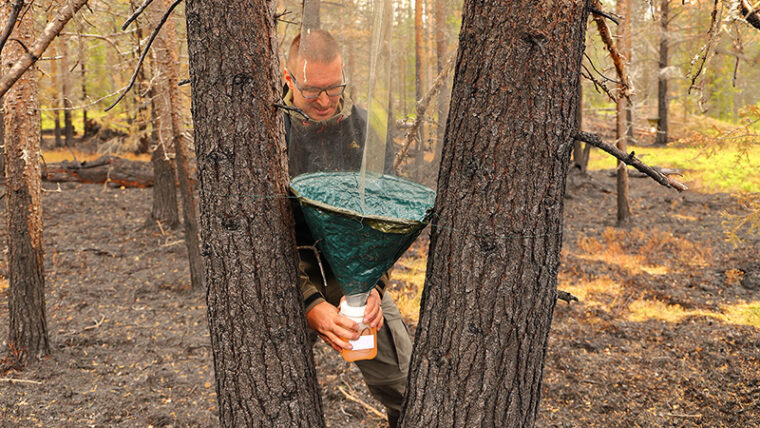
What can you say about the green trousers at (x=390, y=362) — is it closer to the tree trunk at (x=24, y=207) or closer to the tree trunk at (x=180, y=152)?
the tree trunk at (x=24, y=207)

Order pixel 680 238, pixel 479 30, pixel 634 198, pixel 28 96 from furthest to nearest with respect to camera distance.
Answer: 1. pixel 634 198
2. pixel 680 238
3. pixel 28 96
4. pixel 479 30

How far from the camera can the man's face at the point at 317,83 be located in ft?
5.37

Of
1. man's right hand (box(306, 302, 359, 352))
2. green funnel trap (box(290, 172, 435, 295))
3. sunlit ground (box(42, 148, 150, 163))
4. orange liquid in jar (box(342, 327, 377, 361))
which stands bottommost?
orange liquid in jar (box(342, 327, 377, 361))

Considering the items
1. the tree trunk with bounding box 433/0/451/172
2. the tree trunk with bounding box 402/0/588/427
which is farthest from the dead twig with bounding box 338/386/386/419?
the tree trunk with bounding box 433/0/451/172

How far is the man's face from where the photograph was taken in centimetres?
164

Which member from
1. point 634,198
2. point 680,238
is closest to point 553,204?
point 680,238

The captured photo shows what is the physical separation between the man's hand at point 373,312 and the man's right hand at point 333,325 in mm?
56

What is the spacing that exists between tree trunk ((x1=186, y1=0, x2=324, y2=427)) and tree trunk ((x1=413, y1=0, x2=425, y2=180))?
0.43 meters

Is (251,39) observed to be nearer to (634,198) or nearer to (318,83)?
(318,83)

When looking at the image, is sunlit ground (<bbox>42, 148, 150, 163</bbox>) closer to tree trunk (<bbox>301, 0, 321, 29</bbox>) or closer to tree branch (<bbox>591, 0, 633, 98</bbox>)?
tree trunk (<bbox>301, 0, 321, 29</bbox>)

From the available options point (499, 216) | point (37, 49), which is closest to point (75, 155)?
point (37, 49)

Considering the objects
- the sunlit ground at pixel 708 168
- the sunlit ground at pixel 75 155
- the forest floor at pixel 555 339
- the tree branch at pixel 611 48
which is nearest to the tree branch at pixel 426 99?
the tree branch at pixel 611 48

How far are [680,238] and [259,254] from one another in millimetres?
7838

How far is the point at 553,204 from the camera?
1489 millimetres
